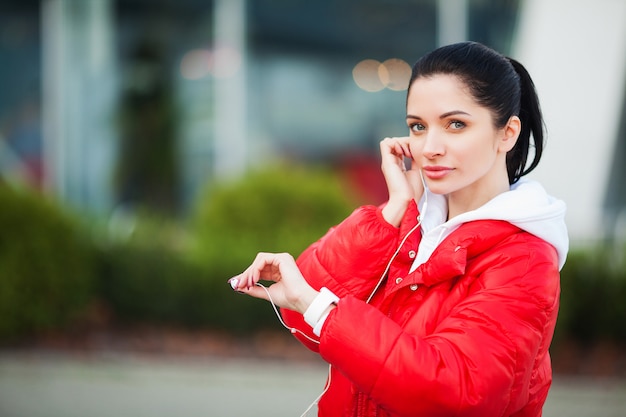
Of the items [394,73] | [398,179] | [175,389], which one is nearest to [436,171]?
[398,179]

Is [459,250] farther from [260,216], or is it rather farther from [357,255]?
[260,216]

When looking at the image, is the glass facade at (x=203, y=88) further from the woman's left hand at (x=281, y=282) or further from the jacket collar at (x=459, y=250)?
the jacket collar at (x=459, y=250)

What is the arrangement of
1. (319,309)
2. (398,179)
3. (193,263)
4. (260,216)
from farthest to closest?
(260,216)
(193,263)
(398,179)
(319,309)

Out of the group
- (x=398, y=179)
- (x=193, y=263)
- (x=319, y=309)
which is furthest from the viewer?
(x=193, y=263)

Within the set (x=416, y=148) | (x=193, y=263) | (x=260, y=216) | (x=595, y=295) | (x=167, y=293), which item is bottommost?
(x=167, y=293)

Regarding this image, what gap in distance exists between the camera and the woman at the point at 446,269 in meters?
1.65

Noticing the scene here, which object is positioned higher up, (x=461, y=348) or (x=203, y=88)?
(x=203, y=88)

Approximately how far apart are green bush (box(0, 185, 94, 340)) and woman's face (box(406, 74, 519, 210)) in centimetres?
496

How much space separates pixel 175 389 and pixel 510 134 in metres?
3.98

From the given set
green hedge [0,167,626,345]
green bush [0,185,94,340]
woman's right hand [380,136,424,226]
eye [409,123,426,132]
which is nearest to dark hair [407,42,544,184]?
eye [409,123,426,132]

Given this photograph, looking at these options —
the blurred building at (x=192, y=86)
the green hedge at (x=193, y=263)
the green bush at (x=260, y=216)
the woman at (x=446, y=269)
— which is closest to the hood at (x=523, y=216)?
the woman at (x=446, y=269)

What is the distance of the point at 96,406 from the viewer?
490 centimetres

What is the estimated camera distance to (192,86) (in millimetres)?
10156

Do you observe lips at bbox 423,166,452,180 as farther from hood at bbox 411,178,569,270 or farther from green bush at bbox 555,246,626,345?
green bush at bbox 555,246,626,345
